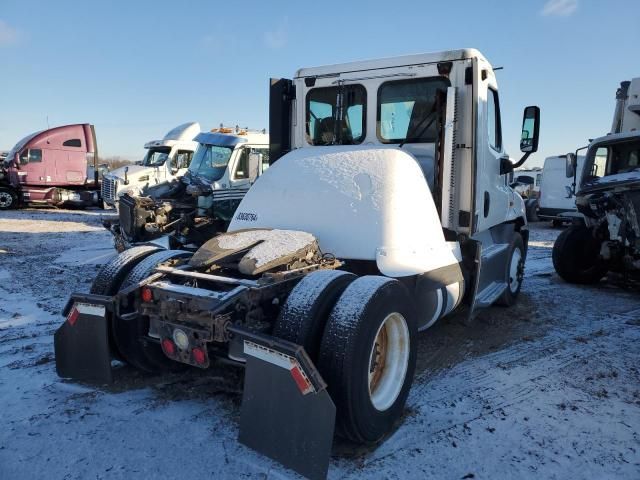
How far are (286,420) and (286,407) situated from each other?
0.07 m

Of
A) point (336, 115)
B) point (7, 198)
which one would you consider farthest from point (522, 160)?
point (7, 198)

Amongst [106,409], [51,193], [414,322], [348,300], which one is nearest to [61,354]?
[106,409]

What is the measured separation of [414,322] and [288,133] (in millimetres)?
3281

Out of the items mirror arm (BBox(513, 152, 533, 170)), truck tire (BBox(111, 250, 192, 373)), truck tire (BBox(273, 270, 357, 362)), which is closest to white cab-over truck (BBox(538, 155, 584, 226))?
mirror arm (BBox(513, 152, 533, 170))

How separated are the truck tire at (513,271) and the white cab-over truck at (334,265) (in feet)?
0.29

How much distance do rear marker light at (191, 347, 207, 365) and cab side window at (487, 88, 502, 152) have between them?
3.79 meters

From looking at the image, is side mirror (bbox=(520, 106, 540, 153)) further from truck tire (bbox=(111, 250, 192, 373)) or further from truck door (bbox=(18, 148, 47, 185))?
truck door (bbox=(18, 148, 47, 185))

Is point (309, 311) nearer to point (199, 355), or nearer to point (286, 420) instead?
point (286, 420)

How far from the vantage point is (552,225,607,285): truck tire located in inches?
320

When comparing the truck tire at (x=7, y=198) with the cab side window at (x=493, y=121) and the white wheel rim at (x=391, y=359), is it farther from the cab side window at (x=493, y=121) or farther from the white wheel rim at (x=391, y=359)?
the white wheel rim at (x=391, y=359)

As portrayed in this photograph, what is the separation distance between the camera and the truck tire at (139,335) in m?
3.48

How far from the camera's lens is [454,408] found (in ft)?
11.5

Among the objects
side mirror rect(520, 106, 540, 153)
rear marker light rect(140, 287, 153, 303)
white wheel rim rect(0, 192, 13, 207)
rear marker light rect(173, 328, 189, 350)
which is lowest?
white wheel rim rect(0, 192, 13, 207)

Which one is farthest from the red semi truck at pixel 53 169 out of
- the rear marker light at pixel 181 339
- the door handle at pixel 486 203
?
the rear marker light at pixel 181 339
